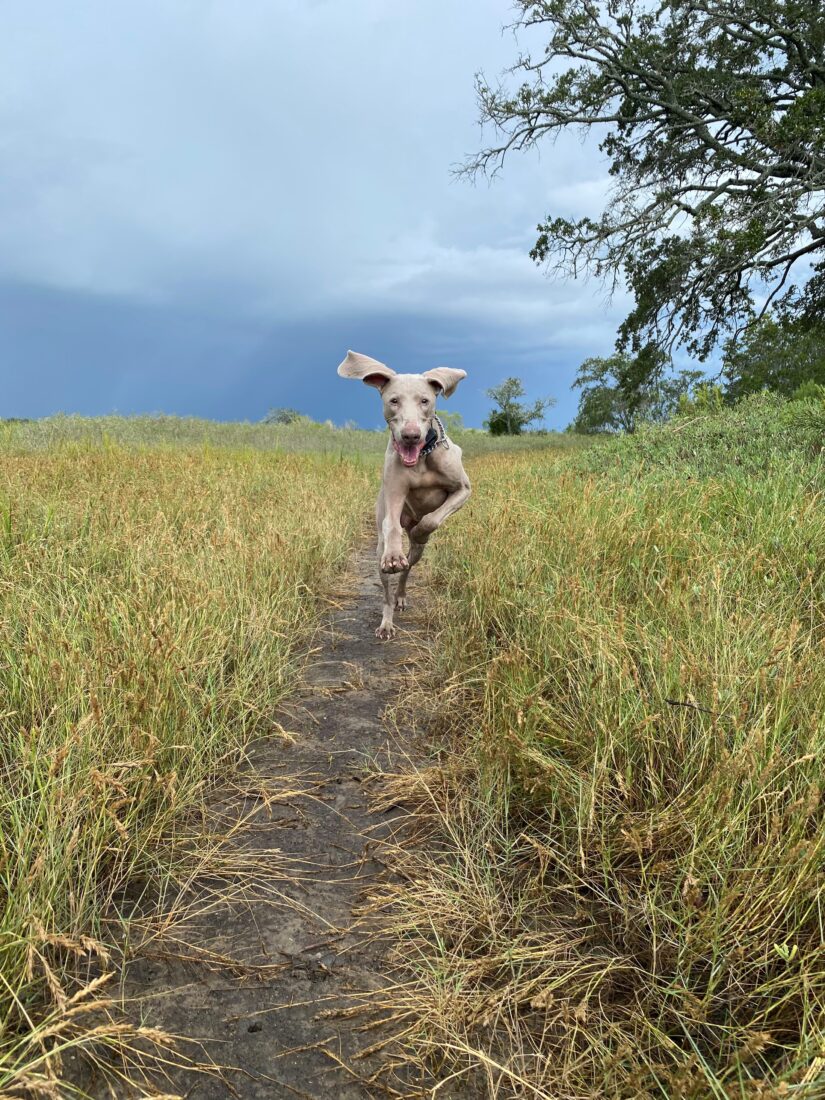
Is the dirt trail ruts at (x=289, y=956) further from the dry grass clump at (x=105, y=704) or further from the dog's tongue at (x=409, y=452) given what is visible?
the dog's tongue at (x=409, y=452)

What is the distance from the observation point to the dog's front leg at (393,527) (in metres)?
4.12

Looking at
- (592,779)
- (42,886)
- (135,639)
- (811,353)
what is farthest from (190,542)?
(811,353)

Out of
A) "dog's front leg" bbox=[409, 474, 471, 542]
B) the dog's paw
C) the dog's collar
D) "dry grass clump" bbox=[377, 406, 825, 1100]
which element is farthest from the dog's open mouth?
"dry grass clump" bbox=[377, 406, 825, 1100]

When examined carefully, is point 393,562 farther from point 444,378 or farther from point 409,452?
point 444,378

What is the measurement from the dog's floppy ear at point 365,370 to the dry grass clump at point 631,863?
2058 mm

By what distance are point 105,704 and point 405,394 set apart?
9.13 feet

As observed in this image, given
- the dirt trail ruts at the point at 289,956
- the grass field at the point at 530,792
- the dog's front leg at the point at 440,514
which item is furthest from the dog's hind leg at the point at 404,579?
the dirt trail ruts at the point at 289,956

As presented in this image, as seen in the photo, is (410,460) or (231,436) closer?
(410,460)

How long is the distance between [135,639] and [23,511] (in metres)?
2.92

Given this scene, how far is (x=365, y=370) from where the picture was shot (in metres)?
4.59

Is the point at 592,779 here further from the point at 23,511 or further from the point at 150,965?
the point at 23,511

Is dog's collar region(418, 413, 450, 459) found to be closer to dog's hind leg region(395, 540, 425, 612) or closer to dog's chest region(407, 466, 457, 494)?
dog's chest region(407, 466, 457, 494)

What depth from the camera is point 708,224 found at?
1575 cm

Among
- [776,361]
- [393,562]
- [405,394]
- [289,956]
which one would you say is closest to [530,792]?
[289,956]
